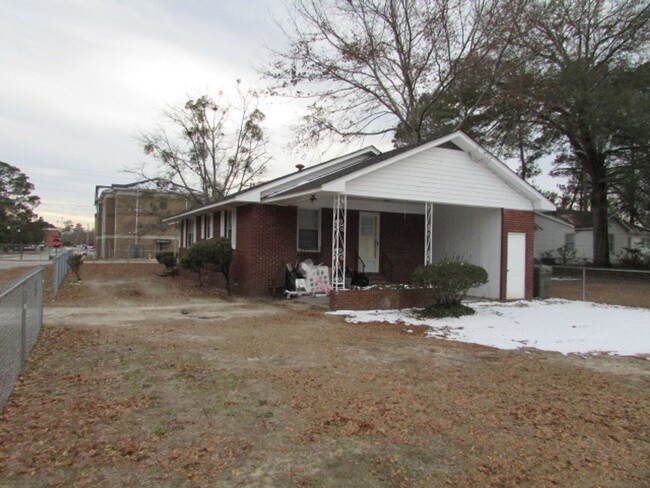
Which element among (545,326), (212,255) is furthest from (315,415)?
(212,255)

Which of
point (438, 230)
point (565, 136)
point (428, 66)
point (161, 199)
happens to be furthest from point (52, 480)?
point (161, 199)

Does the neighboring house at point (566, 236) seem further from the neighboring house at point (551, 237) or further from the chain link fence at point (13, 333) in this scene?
the chain link fence at point (13, 333)

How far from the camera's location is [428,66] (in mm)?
21281

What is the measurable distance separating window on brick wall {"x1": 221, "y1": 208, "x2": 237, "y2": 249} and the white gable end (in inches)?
200

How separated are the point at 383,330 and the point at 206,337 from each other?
3.39 meters

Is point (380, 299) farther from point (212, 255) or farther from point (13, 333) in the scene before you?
point (13, 333)

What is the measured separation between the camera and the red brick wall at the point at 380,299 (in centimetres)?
1150

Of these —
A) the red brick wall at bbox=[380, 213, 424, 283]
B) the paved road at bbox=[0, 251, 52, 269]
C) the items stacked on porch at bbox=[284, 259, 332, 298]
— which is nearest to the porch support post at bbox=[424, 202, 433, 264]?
the red brick wall at bbox=[380, 213, 424, 283]

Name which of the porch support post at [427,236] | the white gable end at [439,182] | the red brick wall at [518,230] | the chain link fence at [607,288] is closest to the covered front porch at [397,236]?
the red brick wall at [518,230]

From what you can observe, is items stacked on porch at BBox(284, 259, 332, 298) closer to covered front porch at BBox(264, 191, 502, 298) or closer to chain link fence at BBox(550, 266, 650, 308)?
covered front porch at BBox(264, 191, 502, 298)

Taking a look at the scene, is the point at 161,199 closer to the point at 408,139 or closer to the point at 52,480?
the point at 408,139

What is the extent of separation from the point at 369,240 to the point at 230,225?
15.2 ft

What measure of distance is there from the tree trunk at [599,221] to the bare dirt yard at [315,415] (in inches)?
937

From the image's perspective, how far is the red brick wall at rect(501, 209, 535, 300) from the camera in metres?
14.8
